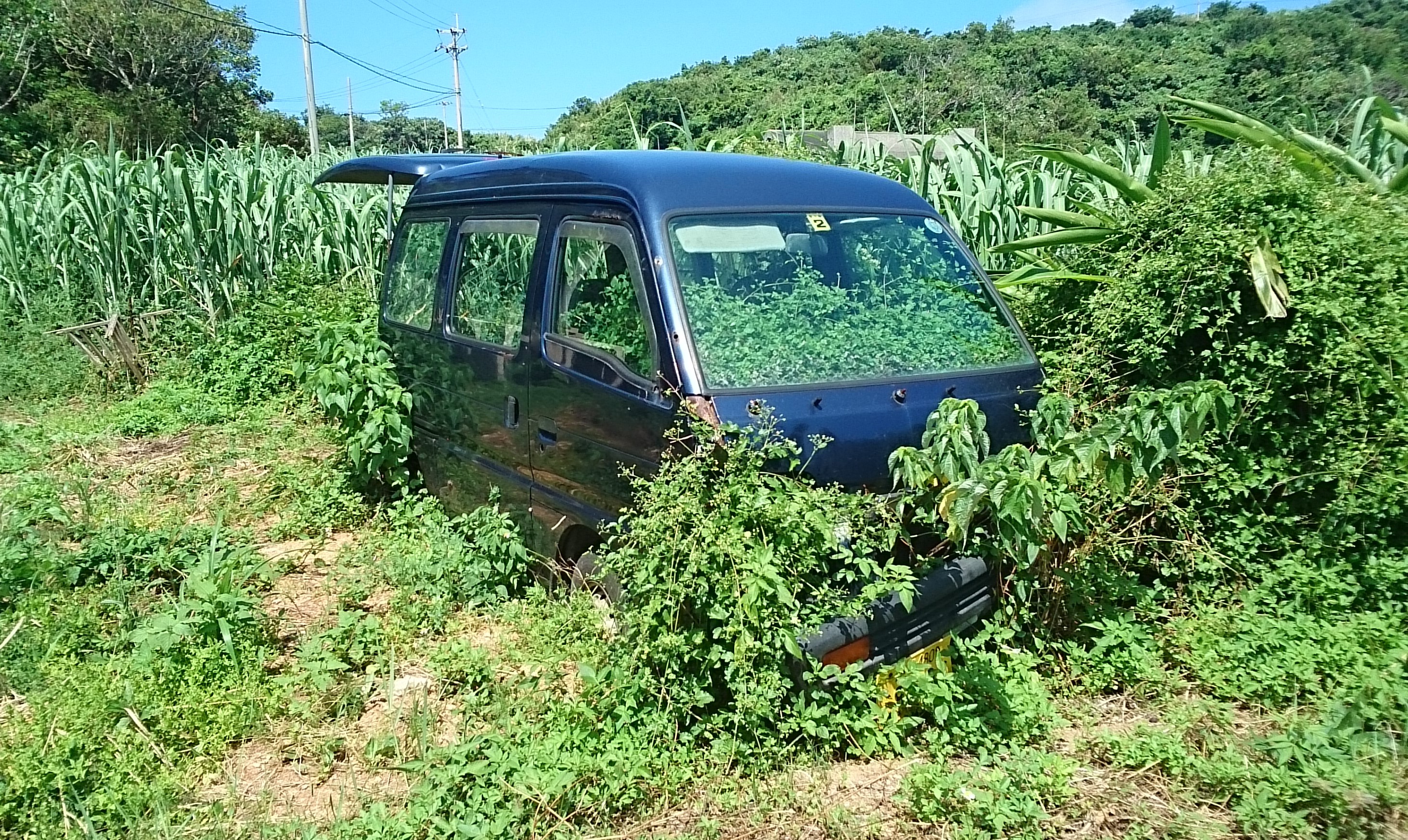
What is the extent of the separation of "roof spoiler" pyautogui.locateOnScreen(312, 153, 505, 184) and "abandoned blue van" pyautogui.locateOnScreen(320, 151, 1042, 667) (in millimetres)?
1310

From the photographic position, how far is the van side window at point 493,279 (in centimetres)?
451

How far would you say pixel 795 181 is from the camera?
427 cm

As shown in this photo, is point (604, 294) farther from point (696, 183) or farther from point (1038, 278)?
point (1038, 278)

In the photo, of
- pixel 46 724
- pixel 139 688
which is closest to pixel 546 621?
pixel 139 688

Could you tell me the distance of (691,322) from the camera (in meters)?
3.60

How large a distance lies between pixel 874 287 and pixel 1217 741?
83.5 inches

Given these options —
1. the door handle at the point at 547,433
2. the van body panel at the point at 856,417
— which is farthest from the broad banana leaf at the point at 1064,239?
the door handle at the point at 547,433

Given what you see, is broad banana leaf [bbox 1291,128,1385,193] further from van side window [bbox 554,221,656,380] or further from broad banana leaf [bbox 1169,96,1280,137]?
van side window [bbox 554,221,656,380]

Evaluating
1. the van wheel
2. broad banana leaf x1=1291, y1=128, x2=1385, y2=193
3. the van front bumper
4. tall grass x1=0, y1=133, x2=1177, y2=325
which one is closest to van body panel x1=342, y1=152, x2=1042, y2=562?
the van wheel

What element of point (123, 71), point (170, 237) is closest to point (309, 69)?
point (123, 71)

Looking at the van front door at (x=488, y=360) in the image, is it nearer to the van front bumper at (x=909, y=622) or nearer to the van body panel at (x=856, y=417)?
the van body panel at (x=856, y=417)

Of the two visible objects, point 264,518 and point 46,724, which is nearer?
point 46,724

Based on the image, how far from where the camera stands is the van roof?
3934 millimetres

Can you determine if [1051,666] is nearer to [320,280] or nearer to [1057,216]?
[1057,216]
